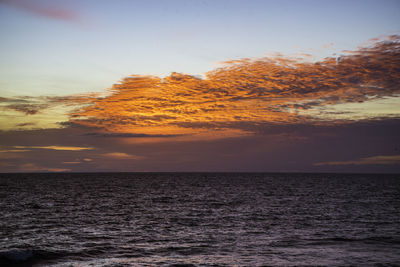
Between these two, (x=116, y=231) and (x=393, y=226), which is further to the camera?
(x=393, y=226)

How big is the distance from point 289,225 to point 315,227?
8.38ft

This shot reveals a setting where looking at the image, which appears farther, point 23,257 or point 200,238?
point 200,238

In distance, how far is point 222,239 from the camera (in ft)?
93.8

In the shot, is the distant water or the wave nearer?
the wave

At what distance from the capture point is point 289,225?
116 ft

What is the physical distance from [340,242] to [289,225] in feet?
26.7

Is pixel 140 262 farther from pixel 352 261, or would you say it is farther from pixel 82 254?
pixel 352 261

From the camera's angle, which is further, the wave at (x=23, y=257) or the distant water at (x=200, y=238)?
the distant water at (x=200, y=238)

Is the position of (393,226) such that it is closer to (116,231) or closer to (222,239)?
(222,239)

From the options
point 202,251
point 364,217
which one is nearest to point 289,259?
point 202,251

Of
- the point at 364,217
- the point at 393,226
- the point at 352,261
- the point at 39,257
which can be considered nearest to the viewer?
the point at 352,261

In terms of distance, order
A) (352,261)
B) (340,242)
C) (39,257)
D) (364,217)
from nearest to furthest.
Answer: (352,261)
(39,257)
(340,242)
(364,217)

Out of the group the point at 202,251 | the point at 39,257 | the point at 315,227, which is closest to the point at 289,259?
the point at 202,251

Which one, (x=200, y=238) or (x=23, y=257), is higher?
(x=23, y=257)
